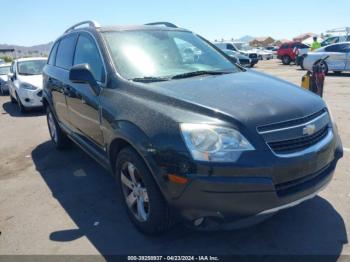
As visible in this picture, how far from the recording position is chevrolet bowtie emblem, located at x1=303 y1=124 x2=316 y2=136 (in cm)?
270

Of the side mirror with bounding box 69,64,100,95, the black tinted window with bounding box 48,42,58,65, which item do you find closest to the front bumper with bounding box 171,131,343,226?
the side mirror with bounding box 69,64,100,95

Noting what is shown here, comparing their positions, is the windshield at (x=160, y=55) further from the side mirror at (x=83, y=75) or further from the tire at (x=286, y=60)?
the tire at (x=286, y=60)

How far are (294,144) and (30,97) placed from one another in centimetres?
854

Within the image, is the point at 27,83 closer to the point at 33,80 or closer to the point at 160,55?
the point at 33,80

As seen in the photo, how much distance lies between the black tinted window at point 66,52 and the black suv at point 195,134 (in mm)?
945

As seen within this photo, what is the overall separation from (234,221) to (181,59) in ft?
6.64

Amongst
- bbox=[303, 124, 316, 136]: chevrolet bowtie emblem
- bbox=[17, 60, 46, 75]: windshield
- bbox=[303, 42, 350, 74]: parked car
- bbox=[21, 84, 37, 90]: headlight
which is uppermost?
bbox=[303, 124, 316, 136]: chevrolet bowtie emblem

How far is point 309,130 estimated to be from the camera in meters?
2.74

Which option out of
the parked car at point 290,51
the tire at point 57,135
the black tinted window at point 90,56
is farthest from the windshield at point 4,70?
the parked car at point 290,51

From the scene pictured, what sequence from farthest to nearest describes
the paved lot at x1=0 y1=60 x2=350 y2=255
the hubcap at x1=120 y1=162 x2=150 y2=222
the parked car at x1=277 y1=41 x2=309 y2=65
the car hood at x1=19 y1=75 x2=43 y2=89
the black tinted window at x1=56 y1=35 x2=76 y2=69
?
1. the parked car at x1=277 y1=41 x2=309 y2=65
2. the car hood at x1=19 y1=75 x2=43 y2=89
3. the black tinted window at x1=56 y1=35 x2=76 y2=69
4. the hubcap at x1=120 y1=162 x2=150 y2=222
5. the paved lot at x1=0 y1=60 x2=350 y2=255

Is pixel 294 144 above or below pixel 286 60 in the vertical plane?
above

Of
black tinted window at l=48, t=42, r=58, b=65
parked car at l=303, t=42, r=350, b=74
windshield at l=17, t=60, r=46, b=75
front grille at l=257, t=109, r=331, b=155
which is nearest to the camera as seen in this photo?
front grille at l=257, t=109, r=331, b=155

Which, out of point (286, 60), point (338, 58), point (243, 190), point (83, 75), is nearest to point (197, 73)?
point (83, 75)

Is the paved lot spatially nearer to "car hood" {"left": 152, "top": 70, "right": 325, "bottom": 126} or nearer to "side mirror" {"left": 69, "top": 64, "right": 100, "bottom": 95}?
"car hood" {"left": 152, "top": 70, "right": 325, "bottom": 126}
